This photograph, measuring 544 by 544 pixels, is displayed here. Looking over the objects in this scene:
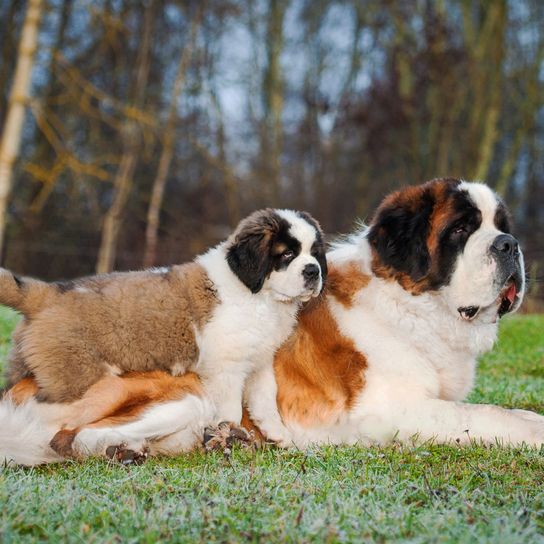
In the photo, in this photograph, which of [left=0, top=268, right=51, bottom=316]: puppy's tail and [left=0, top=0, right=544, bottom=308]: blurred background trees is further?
[left=0, top=0, right=544, bottom=308]: blurred background trees

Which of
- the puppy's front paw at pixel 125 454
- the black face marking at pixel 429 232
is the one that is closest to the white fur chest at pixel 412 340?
the black face marking at pixel 429 232

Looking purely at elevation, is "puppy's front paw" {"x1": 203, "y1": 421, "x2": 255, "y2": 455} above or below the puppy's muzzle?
below

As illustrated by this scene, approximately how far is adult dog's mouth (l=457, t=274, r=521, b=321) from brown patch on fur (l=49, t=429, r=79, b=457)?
2.02 meters

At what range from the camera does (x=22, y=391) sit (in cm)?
338

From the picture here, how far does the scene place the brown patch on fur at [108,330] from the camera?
3.36 meters

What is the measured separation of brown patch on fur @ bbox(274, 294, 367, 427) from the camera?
151 inches

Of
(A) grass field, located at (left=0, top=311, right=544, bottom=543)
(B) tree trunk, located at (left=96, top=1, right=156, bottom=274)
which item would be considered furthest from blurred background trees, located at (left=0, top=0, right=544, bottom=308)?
(A) grass field, located at (left=0, top=311, right=544, bottom=543)

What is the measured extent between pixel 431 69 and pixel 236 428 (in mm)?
15629

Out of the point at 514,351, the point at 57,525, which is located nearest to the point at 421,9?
the point at 514,351

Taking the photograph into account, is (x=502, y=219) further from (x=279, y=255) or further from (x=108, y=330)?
(x=108, y=330)

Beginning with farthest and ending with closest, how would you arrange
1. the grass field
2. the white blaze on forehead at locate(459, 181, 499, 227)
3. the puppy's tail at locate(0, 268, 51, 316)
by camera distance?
1. the white blaze on forehead at locate(459, 181, 499, 227)
2. the puppy's tail at locate(0, 268, 51, 316)
3. the grass field

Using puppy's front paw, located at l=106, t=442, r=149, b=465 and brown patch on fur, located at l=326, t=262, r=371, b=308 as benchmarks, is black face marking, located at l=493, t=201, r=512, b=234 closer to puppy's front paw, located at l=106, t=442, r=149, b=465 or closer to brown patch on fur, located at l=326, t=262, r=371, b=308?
brown patch on fur, located at l=326, t=262, r=371, b=308

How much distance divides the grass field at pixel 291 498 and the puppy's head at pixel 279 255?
964 millimetres

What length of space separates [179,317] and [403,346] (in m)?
1.18
